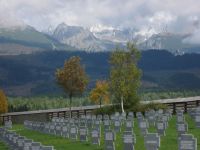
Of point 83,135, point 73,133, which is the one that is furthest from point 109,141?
point 73,133

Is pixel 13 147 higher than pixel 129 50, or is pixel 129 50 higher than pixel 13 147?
pixel 129 50

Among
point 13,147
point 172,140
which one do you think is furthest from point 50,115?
point 172,140

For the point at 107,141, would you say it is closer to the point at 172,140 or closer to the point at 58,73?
the point at 172,140

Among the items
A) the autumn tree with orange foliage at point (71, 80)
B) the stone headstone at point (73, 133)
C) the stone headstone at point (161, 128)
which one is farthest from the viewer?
the autumn tree with orange foliage at point (71, 80)

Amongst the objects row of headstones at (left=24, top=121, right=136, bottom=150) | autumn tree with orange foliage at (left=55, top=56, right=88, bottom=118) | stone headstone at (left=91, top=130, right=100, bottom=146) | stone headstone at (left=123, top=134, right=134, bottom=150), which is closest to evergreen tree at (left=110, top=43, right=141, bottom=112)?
autumn tree with orange foliage at (left=55, top=56, right=88, bottom=118)

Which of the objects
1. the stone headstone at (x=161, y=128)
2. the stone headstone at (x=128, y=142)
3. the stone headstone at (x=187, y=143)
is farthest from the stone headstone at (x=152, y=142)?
the stone headstone at (x=161, y=128)

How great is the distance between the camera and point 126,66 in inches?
2411

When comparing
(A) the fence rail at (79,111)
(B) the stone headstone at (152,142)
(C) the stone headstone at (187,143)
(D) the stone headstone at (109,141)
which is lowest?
(A) the fence rail at (79,111)

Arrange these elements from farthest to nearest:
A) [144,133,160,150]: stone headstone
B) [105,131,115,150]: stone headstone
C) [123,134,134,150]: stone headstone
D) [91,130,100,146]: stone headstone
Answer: [91,130,100,146]: stone headstone, [105,131,115,150]: stone headstone, [123,134,134,150]: stone headstone, [144,133,160,150]: stone headstone

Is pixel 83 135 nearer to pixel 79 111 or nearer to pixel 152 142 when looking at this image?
pixel 152 142

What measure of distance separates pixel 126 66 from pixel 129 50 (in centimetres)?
225

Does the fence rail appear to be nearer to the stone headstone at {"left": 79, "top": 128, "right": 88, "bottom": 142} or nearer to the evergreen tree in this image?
the evergreen tree

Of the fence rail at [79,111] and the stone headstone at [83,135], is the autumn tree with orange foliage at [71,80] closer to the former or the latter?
the fence rail at [79,111]

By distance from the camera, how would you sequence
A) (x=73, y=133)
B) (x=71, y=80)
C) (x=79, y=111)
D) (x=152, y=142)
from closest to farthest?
1. (x=152, y=142)
2. (x=73, y=133)
3. (x=79, y=111)
4. (x=71, y=80)
